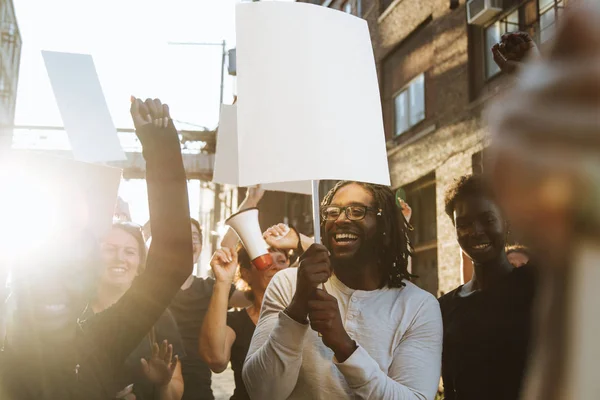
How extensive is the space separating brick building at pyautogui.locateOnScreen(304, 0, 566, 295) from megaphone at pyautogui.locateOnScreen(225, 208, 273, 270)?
5.41 metres

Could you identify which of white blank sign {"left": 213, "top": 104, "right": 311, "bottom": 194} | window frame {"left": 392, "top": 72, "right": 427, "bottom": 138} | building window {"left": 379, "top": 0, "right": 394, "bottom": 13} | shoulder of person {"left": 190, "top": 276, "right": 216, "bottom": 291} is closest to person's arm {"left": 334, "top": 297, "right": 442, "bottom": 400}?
white blank sign {"left": 213, "top": 104, "right": 311, "bottom": 194}

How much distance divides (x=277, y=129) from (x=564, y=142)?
132 centimetres

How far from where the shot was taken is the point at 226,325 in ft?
9.41

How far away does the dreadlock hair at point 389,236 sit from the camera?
1.89m

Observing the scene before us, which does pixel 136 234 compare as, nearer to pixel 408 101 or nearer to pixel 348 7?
pixel 408 101

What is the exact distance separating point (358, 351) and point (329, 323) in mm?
117

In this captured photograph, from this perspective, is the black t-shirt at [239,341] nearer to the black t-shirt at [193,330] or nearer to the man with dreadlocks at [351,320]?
the black t-shirt at [193,330]

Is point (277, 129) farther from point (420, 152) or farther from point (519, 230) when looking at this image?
point (420, 152)

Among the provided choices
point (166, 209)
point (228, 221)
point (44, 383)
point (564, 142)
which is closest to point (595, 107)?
point (564, 142)

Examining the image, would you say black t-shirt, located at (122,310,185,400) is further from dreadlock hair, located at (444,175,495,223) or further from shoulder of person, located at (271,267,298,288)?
dreadlock hair, located at (444,175,495,223)

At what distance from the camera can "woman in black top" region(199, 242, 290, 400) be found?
276 centimetres

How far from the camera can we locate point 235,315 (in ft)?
9.92

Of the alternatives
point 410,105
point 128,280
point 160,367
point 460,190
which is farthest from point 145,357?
point 410,105

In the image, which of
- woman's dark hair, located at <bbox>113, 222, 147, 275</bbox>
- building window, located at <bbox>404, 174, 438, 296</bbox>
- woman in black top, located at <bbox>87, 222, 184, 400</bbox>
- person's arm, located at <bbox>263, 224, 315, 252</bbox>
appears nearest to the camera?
woman in black top, located at <bbox>87, 222, 184, 400</bbox>
